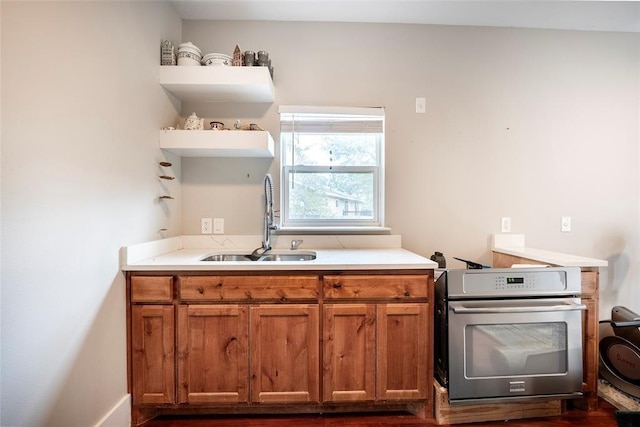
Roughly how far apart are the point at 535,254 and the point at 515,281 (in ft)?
1.66

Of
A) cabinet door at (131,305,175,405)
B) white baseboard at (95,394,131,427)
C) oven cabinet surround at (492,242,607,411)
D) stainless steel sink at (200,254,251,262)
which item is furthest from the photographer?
stainless steel sink at (200,254,251,262)

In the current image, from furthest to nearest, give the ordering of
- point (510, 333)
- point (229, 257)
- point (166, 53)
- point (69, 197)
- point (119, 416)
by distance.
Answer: point (229, 257)
point (166, 53)
point (510, 333)
point (119, 416)
point (69, 197)

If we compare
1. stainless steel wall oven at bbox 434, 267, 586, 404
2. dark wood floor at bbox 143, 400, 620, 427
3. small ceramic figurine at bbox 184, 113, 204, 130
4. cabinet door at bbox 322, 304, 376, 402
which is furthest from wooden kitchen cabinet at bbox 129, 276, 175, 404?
stainless steel wall oven at bbox 434, 267, 586, 404

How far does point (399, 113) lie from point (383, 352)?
5.50 ft

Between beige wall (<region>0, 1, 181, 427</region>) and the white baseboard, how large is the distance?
19 mm

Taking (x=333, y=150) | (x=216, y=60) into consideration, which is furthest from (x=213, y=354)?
(x=216, y=60)

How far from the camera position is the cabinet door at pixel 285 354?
4.68 feet

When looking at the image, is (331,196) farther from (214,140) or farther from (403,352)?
(403,352)

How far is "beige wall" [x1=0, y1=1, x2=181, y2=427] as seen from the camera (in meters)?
0.91

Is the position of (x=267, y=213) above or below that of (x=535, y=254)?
above

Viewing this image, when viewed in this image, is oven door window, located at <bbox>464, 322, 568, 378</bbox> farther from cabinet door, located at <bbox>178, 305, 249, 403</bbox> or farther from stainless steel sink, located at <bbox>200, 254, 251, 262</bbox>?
stainless steel sink, located at <bbox>200, 254, 251, 262</bbox>

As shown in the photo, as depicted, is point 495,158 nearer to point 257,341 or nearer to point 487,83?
point 487,83

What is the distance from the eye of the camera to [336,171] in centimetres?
210

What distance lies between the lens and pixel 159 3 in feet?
5.57
